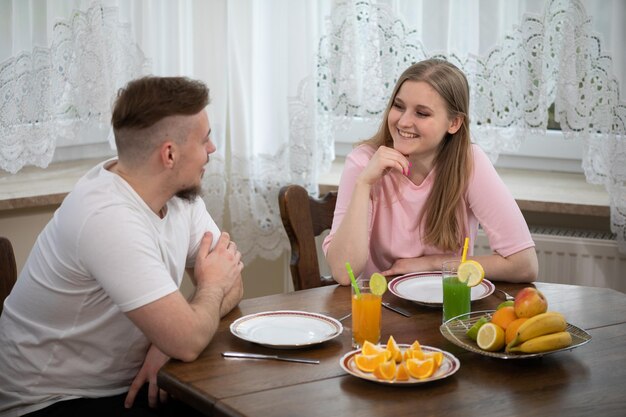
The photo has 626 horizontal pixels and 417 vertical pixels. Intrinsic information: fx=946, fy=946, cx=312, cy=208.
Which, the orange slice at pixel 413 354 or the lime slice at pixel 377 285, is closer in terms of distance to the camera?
the orange slice at pixel 413 354

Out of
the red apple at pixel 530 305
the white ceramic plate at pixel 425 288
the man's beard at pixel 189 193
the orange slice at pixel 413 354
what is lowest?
the orange slice at pixel 413 354

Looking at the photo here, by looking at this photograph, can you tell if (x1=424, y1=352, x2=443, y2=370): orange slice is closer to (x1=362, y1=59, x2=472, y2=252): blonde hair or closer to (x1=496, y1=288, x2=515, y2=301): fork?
(x1=496, y1=288, x2=515, y2=301): fork

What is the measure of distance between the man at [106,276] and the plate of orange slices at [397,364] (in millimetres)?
323

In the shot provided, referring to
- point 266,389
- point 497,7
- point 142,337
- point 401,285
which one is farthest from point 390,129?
point 266,389

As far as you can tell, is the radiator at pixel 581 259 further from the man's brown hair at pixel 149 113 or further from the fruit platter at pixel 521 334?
the man's brown hair at pixel 149 113

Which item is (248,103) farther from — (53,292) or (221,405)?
(221,405)

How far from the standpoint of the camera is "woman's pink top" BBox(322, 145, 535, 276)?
2484 millimetres

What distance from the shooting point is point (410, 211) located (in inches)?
101

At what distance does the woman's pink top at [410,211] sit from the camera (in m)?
2.48

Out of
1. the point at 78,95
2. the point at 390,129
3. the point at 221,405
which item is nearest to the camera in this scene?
the point at 221,405

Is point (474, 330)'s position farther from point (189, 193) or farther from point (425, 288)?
point (189, 193)

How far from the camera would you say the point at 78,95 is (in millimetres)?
2934

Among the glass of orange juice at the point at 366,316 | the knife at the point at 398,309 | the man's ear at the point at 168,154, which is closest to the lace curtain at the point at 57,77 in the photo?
the man's ear at the point at 168,154

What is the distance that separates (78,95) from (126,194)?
1.08m
